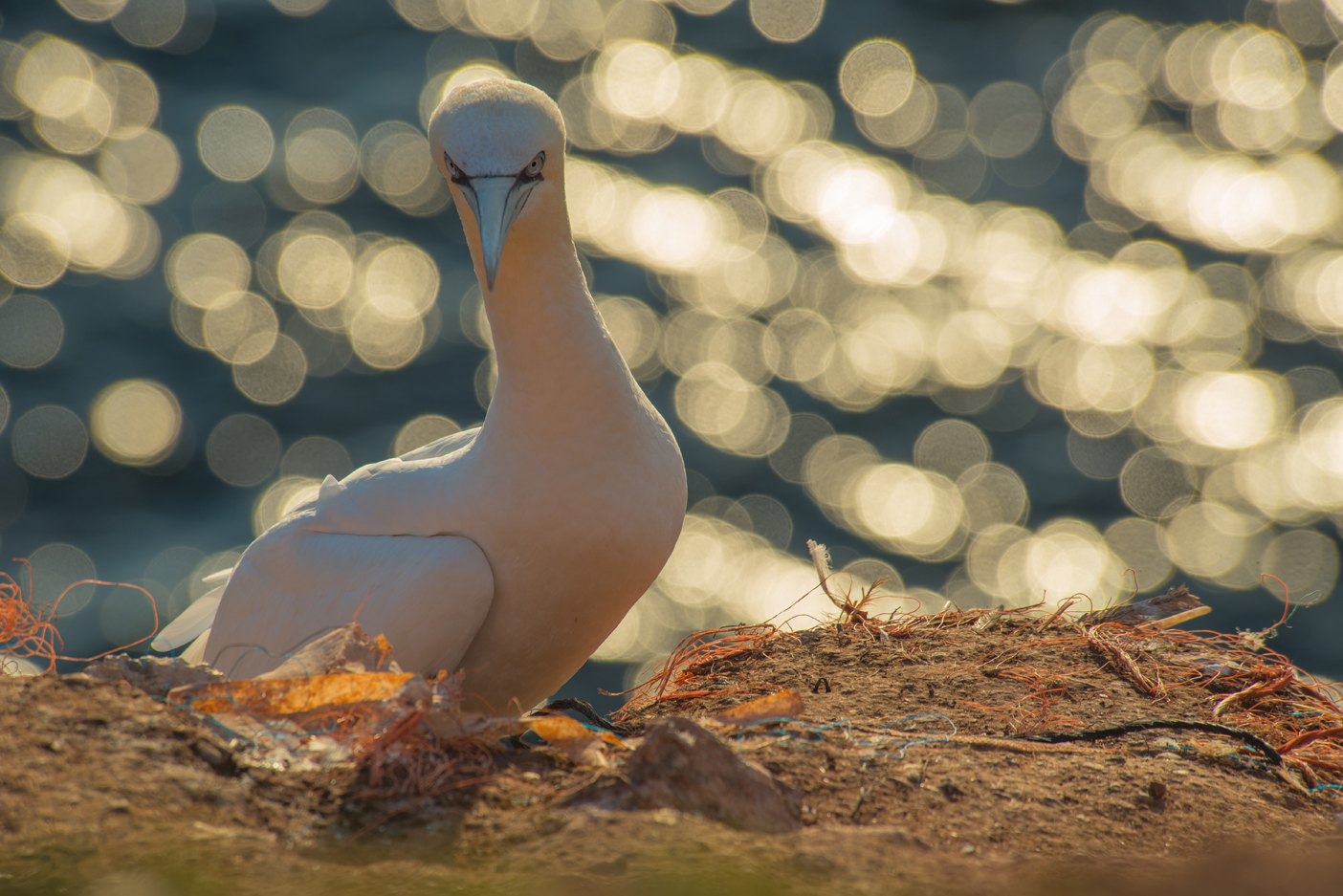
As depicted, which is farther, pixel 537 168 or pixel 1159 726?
pixel 537 168

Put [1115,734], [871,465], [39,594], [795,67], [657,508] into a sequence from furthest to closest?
[795,67] → [871,465] → [39,594] → [657,508] → [1115,734]

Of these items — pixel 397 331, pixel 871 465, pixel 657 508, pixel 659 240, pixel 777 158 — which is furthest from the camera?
pixel 777 158

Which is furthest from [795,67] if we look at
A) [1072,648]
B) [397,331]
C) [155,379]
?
[1072,648]

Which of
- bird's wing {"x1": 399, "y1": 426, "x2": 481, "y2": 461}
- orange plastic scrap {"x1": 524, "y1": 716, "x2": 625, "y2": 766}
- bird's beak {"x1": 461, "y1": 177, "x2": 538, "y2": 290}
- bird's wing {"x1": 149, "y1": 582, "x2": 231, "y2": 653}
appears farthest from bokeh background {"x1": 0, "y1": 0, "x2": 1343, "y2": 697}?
orange plastic scrap {"x1": 524, "y1": 716, "x2": 625, "y2": 766}

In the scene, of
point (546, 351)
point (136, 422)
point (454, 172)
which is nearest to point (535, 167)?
point (454, 172)

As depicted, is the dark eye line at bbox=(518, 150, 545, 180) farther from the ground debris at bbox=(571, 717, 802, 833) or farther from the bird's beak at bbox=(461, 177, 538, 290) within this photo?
the ground debris at bbox=(571, 717, 802, 833)

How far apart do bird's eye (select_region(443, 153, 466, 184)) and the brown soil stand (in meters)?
2.05

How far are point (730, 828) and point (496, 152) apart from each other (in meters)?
2.49

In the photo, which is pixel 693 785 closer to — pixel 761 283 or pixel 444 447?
pixel 444 447

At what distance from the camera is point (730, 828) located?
9.29ft

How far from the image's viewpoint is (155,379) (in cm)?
1473

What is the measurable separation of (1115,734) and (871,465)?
1030 centimetres

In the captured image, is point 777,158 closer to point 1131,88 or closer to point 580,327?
point 1131,88

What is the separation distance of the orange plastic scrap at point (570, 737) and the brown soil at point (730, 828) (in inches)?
1.6
